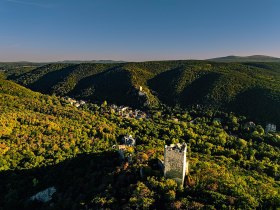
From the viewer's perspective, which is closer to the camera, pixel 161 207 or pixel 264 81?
pixel 161 207

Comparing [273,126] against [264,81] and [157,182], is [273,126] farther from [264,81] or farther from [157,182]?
[157,182]

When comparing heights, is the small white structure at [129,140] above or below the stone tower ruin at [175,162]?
below

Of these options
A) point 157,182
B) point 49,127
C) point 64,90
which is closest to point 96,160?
point 157,182

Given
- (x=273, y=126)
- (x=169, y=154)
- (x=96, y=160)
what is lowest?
(x=273, y=126)

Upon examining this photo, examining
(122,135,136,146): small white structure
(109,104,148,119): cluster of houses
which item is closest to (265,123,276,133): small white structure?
(109,104,148,119): cluster of houses

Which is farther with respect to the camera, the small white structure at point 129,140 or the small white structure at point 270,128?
the small white structure at point 270,128

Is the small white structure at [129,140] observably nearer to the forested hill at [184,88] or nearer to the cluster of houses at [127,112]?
the cluster of houses at [127,112]

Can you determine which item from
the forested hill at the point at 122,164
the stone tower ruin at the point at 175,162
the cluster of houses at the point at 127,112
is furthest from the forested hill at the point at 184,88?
the stone tower ruin at the point at 175,162
